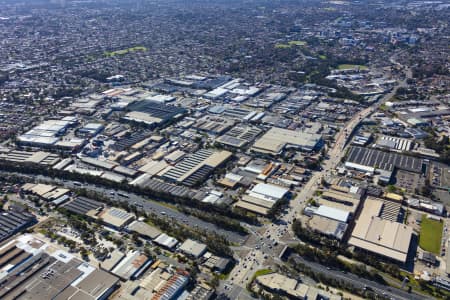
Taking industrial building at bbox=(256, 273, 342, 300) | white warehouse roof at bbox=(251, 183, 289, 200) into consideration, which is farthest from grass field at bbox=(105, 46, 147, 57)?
industrial building at bbox=(256, 273, 342, 300)

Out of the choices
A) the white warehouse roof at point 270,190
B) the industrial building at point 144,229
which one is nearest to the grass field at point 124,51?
the white warehouse roof at point 270,190

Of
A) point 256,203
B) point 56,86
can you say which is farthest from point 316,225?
point 56,86

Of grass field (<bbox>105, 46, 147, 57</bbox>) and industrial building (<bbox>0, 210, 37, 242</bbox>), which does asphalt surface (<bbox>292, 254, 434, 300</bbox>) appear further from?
grass field (<bbox>105, 46, 147, 57</bbox>)

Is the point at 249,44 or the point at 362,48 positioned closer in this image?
the point at 362,48

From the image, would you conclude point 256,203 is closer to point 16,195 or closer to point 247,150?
point 247,150

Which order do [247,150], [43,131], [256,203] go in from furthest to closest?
[43,131]
[247,150]
[256,203]

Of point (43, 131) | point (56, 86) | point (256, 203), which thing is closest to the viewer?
point (256, 203)
